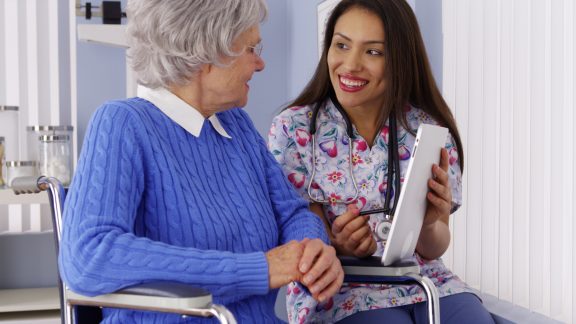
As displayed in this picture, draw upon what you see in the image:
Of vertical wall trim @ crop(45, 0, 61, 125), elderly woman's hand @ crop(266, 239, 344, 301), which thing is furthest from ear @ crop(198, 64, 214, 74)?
vertical wall trim @ crop(45, 0, 61, 125)

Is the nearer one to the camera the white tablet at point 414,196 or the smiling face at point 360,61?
the white tablet at point 414,196

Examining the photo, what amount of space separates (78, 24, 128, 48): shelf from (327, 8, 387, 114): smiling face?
64.3 inches

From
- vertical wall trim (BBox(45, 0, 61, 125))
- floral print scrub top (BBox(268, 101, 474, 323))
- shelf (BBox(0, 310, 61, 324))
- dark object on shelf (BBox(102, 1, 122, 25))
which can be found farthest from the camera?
vertical wall trim (BBox(45, 0, 61, 125))

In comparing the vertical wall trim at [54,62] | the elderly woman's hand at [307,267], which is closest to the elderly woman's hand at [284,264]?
the elderly woman's hand at [307,267]

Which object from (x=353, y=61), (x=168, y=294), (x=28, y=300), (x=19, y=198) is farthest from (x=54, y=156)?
(x=168, y=294)

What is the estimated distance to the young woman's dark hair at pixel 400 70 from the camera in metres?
1.81

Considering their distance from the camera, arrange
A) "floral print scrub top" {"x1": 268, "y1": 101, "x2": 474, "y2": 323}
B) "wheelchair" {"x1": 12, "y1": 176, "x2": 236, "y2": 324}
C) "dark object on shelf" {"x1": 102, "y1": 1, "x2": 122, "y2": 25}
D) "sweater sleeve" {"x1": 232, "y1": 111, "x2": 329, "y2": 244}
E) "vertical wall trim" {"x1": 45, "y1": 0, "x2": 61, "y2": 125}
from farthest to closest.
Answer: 1. "vertical wall trim" {"x1": 45, "y1": 0, "x2": 61, "y2": 125}
2. "dark object on shelf" {"x1": 102, "y1": 1, "x2": 122, "y2": 25}
3. "floral print scrub top" {"x1": 268, "y1": 101, "x2": 474, "y2": 323}
4. "sweater sleeve" {"x1": 232, "y1": 111, "x2": 329, "y2": 244}
5. "wheelchair" {"x1": 12, "y1": 176, "x2": 236, "y2": 324}

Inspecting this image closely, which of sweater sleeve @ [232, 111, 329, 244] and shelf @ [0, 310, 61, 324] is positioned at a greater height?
sweater sleeve @ [232, 111, 329, 244]

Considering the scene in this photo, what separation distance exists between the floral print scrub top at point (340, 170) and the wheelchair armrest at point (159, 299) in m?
0.56

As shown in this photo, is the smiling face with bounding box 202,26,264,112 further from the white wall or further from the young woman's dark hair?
the white wall

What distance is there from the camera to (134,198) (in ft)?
4.41

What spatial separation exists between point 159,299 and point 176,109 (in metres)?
0.42

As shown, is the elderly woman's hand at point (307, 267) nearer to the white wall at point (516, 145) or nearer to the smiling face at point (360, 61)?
the smiling face at point (360, 61)

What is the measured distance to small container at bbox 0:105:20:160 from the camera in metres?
3.30
